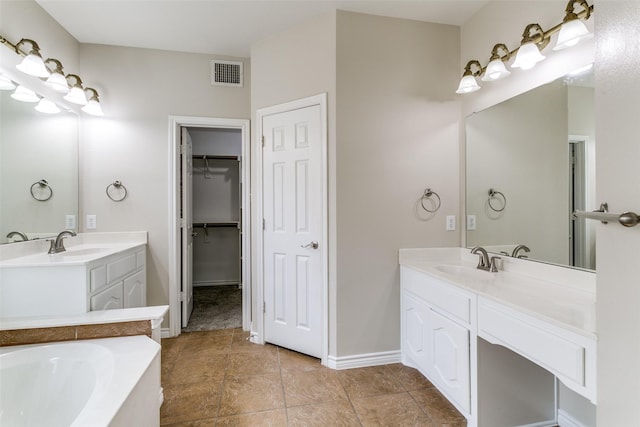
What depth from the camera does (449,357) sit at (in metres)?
1.72

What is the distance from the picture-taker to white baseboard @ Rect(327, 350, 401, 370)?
2.18 m

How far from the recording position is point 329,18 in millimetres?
2189

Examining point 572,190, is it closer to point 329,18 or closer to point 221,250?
point 329,18

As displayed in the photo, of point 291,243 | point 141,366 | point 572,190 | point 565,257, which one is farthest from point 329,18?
point 141,366

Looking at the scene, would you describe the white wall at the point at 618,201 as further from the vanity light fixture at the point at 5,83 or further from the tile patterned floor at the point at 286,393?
the vanity light fixture at the point at 5,83

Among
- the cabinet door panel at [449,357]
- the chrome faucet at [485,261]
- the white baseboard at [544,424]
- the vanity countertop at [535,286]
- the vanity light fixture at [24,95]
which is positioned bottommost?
the white baseboard at [544,424]

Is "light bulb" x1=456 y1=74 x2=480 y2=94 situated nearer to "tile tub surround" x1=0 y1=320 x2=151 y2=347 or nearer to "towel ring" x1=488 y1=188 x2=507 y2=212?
"towel ring" x1=488 y1=188 x2=507 y2=212

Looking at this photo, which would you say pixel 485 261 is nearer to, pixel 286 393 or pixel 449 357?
pixel 449 357

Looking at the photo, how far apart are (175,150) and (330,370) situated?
8.06 feet

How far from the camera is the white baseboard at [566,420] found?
1524 mm

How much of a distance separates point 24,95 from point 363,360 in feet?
10.2

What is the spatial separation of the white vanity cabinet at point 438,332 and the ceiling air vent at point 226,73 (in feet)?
8.13

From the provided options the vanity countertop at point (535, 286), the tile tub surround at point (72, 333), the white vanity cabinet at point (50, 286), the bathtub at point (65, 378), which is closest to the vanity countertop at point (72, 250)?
the white vanity cabinet at point (50, 286)

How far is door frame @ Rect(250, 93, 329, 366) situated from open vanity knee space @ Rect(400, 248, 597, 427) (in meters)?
0.67
